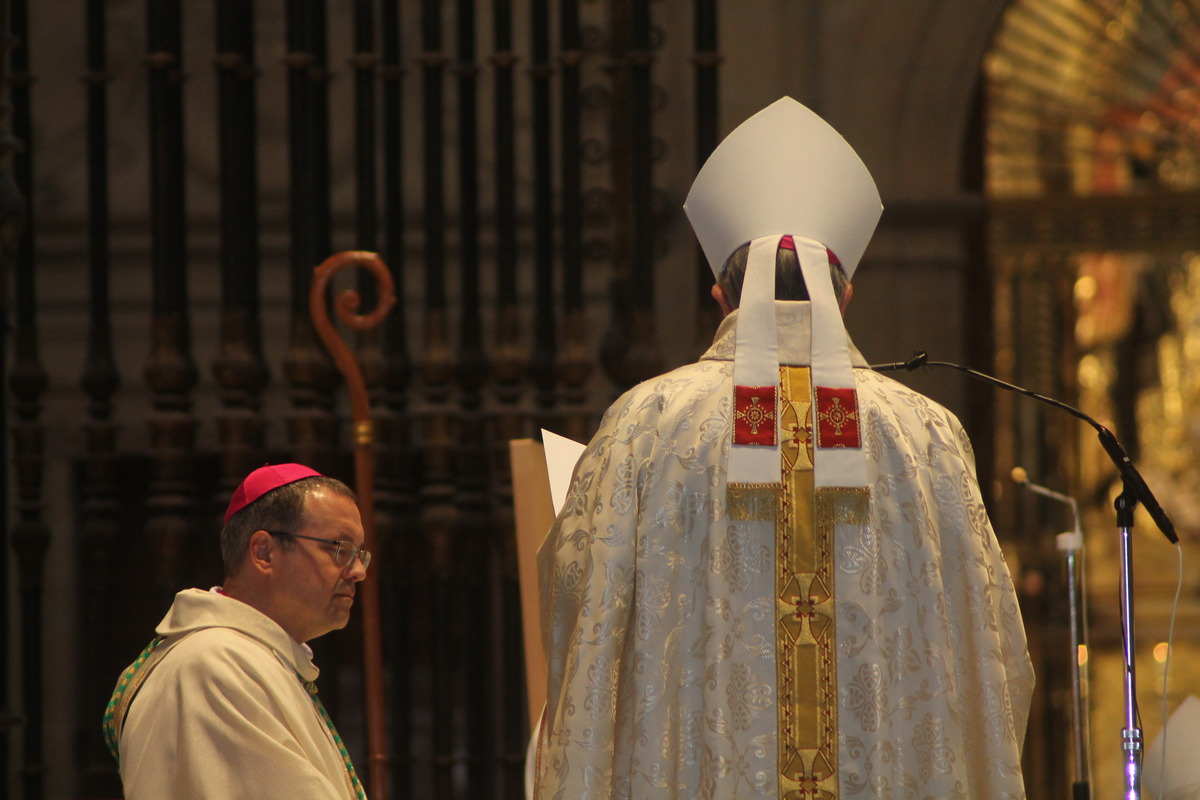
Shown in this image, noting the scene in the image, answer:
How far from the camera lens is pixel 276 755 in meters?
2.32

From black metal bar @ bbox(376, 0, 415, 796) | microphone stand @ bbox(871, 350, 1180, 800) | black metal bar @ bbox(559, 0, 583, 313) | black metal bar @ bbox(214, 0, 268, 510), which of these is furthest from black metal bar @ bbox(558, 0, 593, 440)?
microphone stand @ bbox(871, 350, 1180, 800)

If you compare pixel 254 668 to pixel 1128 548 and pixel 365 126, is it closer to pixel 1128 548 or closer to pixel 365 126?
pixel 1128 548

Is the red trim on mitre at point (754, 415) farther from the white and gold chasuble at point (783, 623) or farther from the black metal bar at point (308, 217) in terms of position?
the black metal bar at point (308, 217)

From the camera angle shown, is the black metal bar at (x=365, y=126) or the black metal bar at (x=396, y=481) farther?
the black metal bar at (x=365, y=126)

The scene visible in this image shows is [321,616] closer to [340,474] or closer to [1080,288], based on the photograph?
[340,474]

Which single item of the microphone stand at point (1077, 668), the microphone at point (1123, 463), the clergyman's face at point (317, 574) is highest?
the microphone at point (1123, 463)

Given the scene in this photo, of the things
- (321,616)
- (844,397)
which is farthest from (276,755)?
(844,397)

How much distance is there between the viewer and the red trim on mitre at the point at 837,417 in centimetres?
254

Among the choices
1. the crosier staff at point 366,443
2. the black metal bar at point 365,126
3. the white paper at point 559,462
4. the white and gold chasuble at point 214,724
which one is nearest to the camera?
the white and gold chasuble at point 214,724

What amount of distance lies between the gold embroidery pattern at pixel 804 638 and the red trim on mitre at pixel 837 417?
4 centimetres

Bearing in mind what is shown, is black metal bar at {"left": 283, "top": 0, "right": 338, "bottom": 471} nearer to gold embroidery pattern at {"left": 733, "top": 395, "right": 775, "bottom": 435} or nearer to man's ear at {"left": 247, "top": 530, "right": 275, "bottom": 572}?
man's ear at {"left": 247, "top": 530, "right": 275, "bottom": 572}

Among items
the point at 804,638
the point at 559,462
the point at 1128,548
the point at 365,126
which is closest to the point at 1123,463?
the point at 1128,548

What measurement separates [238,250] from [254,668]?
2886 mm

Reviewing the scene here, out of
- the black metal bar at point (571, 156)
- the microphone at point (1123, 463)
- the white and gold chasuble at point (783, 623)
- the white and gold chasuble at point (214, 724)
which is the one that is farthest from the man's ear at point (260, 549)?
the black metal bar at point (571, 156)
